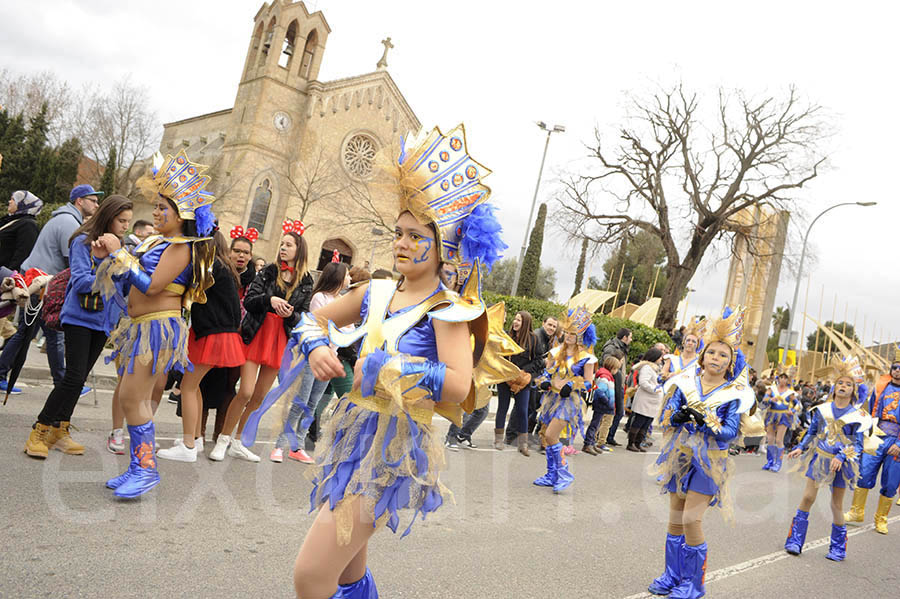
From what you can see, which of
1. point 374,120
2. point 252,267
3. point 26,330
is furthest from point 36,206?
point 374,120

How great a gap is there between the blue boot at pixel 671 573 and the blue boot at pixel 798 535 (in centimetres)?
262

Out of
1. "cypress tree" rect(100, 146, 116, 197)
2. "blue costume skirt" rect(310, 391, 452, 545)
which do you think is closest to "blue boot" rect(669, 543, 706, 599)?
"blue costume skirt" rect(310, 391, 452, 545)

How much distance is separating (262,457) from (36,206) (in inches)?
133

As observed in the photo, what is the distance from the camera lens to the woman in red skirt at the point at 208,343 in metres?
5.80

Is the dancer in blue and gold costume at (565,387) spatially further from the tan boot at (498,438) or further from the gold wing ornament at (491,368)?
the gold wing ornament at (491,368)

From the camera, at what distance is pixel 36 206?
6797 mm

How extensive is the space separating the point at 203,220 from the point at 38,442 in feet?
6.89

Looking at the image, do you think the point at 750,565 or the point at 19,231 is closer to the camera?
the point at 750,565

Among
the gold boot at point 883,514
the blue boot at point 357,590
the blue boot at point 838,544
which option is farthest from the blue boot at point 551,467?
the blue boot at point 357,590

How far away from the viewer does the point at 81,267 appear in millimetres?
5027

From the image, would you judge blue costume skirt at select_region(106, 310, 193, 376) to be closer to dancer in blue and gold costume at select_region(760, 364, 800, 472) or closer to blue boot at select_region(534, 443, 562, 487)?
blue boot at select_region(534, 443, 562, 487)

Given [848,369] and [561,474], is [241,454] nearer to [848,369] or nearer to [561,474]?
[561,474]

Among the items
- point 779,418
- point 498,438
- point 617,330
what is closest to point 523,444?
point 498,438

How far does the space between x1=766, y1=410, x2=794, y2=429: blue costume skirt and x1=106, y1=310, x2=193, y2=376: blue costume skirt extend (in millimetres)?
13320
